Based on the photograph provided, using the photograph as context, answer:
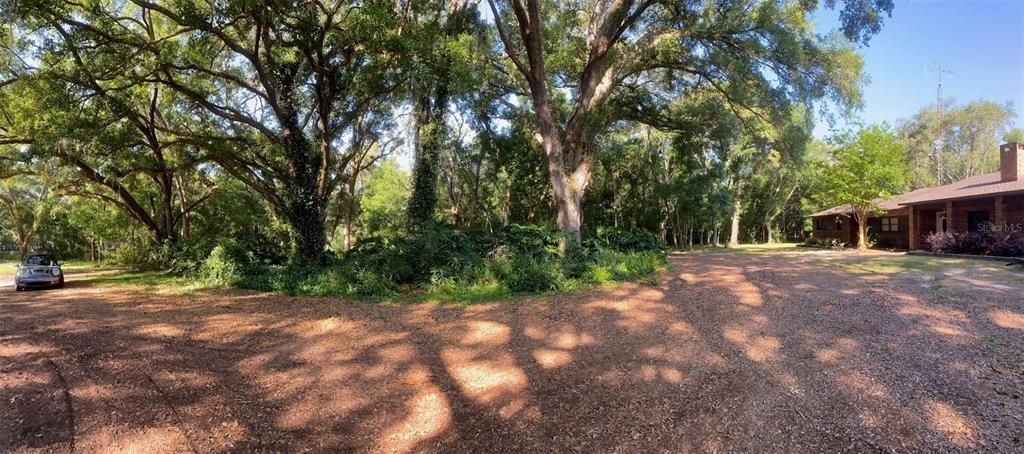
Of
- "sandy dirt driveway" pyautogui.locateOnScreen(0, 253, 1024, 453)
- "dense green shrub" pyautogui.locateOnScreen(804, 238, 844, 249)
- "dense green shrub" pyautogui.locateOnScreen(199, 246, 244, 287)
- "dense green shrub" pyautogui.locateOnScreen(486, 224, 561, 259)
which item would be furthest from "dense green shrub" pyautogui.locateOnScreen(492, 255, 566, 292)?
"dense green shrub" pyautogui.locateOnScreen(804, 238, 844, 249)

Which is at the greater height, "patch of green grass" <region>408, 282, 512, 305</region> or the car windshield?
the car windshield

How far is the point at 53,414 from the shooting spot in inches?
159

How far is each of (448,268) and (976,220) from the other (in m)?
21.7

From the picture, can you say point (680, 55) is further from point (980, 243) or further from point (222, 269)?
point (222, 269)

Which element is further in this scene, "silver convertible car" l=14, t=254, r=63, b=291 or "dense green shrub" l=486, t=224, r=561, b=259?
"silver convertible car" l=14, t=254, r=63, b=291

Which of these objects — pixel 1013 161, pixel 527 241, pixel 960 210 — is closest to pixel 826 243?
pixel 960 210

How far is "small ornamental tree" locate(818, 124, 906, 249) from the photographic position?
20.3m

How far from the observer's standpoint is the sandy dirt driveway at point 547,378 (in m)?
3.71

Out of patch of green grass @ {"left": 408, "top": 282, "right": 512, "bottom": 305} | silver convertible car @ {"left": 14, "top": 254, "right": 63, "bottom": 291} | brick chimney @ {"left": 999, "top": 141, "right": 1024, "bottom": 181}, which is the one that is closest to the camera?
patch of green grass @ {"left": 408, "top": 282, "right": 512, "bottom": 305}

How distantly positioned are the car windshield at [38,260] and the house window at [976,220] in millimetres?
33658

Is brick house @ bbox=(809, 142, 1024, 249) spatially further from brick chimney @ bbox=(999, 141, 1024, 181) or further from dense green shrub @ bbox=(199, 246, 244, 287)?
dense green shrub @ bbox=(199, 246, 244, 287)

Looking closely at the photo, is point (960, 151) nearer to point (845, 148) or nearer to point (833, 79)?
point (845, 148)

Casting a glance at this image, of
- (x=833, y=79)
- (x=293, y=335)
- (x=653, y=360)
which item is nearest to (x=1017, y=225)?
(x=833, y=79)

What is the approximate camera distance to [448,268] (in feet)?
37.7
